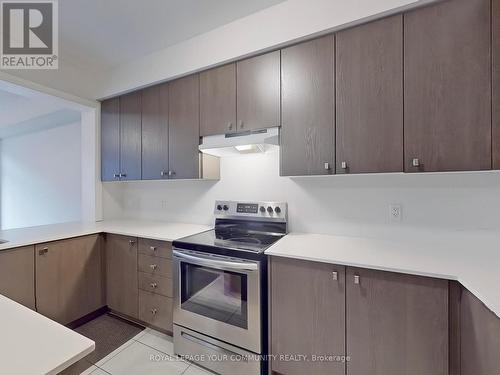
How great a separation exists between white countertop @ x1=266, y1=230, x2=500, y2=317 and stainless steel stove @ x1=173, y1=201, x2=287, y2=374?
8.4 inches

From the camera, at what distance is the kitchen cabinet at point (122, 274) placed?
208 centimetres

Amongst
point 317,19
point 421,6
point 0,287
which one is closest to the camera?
point 421,6

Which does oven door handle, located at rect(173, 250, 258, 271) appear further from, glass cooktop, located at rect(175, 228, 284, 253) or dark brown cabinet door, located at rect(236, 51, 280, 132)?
dark brown cabinet door, located at rect(236, 51, 280, 132)

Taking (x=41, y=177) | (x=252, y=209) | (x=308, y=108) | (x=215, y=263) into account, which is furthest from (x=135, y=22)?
(x=41, y=177)

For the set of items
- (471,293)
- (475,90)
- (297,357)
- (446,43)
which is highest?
(446,43)

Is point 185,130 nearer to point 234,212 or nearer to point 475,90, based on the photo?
point 234,212

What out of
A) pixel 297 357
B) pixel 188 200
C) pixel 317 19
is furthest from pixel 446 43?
pixel 188 200

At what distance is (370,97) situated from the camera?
1439 mm

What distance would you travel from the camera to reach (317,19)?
60.4 inches

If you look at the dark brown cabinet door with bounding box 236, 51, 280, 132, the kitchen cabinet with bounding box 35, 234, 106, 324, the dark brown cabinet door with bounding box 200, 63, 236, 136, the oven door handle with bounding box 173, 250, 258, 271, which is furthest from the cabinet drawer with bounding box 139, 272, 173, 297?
the dark brown cabinet door with bounding box 236, 51, 280, 132

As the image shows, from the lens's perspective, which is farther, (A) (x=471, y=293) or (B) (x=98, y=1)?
(B) (x=98, y=1)

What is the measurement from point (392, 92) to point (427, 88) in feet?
0.55

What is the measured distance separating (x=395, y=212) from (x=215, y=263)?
4.30 ft

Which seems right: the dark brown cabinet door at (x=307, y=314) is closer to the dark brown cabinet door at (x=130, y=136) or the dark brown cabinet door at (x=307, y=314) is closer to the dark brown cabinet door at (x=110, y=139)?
the dark brown cabinet door at (x=130, y=136)
